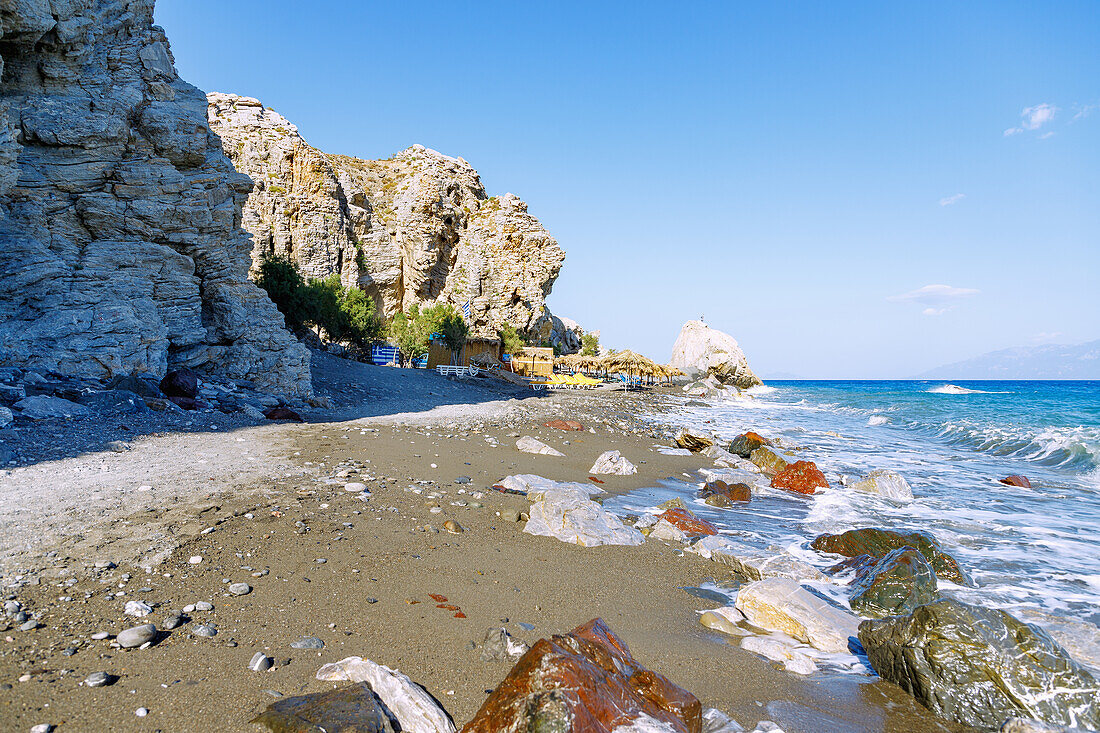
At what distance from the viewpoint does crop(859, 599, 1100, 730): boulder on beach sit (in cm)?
383

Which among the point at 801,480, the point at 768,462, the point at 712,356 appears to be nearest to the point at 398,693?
the point at 801,480

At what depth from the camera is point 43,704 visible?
117 inches

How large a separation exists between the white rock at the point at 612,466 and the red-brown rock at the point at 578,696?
8534mm

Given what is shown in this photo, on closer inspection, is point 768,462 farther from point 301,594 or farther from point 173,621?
point 173,621

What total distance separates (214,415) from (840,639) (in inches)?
518

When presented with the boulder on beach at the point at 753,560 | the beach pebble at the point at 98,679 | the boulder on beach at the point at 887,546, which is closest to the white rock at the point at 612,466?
the boulder on beach at the point at 753,560

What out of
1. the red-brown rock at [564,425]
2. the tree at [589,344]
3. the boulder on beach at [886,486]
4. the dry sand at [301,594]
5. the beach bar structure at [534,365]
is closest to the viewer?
the dry sand at [301,594]

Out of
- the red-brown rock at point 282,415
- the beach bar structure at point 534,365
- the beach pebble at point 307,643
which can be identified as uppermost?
the beach bar structure at point 534,365

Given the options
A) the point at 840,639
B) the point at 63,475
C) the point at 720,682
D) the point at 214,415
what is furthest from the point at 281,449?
the point at 840,639

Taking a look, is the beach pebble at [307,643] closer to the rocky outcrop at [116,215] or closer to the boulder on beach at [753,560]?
the boulder on beach at [753,560]

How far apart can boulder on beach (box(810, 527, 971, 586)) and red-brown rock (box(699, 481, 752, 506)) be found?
2416 mm

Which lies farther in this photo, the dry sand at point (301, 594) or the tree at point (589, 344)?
the tree at point (589, 344)

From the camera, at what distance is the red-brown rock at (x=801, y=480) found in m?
12.0

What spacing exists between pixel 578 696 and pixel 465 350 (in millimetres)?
43389
